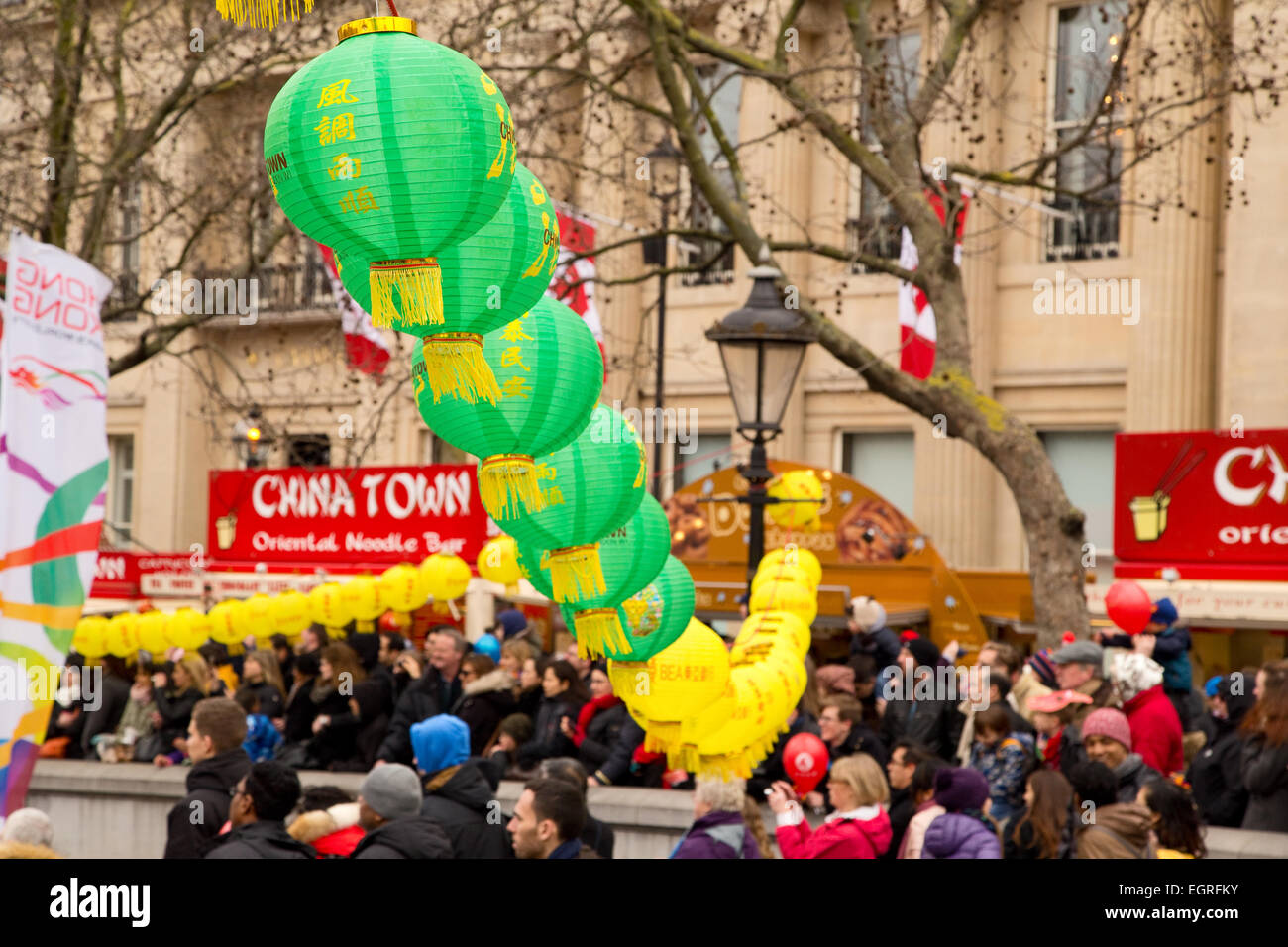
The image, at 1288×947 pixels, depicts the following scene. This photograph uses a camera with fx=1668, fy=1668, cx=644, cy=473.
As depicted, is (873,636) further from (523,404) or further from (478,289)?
(478,289)

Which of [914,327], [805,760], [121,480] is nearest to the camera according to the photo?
[805,760]

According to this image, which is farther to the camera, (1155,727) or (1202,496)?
(1202,496)

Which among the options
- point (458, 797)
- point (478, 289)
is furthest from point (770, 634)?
point (478, 289)

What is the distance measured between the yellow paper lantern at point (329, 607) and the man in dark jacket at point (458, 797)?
27.9 feet

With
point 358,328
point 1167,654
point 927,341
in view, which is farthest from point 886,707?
point 927,341

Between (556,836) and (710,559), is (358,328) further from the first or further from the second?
(556,836)

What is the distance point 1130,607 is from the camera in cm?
975

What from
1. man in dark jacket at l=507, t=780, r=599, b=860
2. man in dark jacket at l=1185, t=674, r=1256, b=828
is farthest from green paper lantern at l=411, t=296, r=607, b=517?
man in dark jacket at l=1185, t=674, r=1256, b=828

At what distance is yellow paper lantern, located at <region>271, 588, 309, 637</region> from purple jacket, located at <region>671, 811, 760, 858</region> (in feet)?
32.6

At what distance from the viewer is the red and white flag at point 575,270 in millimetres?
13062
